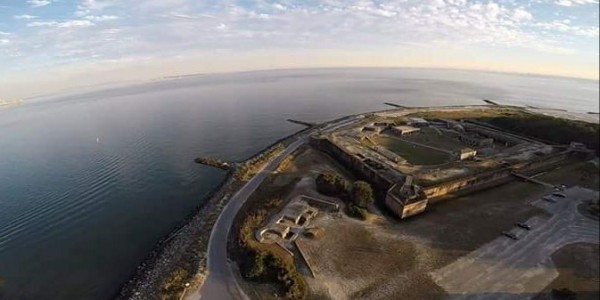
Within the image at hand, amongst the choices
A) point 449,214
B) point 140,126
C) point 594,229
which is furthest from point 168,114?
point 594,229

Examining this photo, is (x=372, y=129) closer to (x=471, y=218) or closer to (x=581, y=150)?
(x=581, y=150)

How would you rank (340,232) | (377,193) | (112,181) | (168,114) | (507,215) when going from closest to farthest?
(340,232) < (507,215) < (377,193) < (112,181) < (168,114)

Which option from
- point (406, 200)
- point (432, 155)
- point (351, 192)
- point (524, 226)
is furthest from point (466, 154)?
point (351, 192)

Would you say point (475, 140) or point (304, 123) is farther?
point (304, 123)

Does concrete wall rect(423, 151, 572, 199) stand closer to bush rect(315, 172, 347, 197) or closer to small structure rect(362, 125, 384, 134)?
bush rect(315, 172, 347, 197)

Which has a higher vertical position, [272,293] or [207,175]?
[207,175]

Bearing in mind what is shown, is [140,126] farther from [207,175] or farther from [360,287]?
[360,287]
